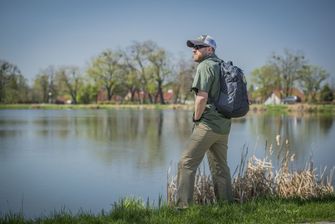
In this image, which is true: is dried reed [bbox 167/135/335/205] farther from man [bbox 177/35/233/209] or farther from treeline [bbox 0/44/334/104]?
treeline [bbox 0/44/334/104]

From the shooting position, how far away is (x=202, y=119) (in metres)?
5.51

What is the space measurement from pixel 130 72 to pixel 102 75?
5882mm

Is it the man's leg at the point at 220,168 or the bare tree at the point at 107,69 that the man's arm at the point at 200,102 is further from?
the bare tree at the point at 107,69

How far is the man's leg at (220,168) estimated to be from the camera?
5.76 meters

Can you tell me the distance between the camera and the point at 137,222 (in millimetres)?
4918

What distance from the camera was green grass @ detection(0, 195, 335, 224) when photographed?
496 cm

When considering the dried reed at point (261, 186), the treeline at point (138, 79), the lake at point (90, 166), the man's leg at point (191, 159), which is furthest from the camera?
the treeline at point (138, 79)

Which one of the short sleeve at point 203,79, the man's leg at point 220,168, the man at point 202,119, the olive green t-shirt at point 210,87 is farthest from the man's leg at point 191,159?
the short sleeve at point 203,79

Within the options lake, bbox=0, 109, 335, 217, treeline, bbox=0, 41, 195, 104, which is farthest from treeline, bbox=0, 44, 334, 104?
lake, bbox=0, 109, 335, 217

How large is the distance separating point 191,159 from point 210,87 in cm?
88

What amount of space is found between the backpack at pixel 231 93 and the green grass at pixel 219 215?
3.72 ft

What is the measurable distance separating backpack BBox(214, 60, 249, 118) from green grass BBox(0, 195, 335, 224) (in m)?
1.13

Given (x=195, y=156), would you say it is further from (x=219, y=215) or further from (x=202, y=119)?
(x=219, y=215)

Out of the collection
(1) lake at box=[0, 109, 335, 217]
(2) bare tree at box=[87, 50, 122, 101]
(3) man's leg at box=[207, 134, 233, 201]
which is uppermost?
(2) bare tree at box=[87, 50, 122, 101]
